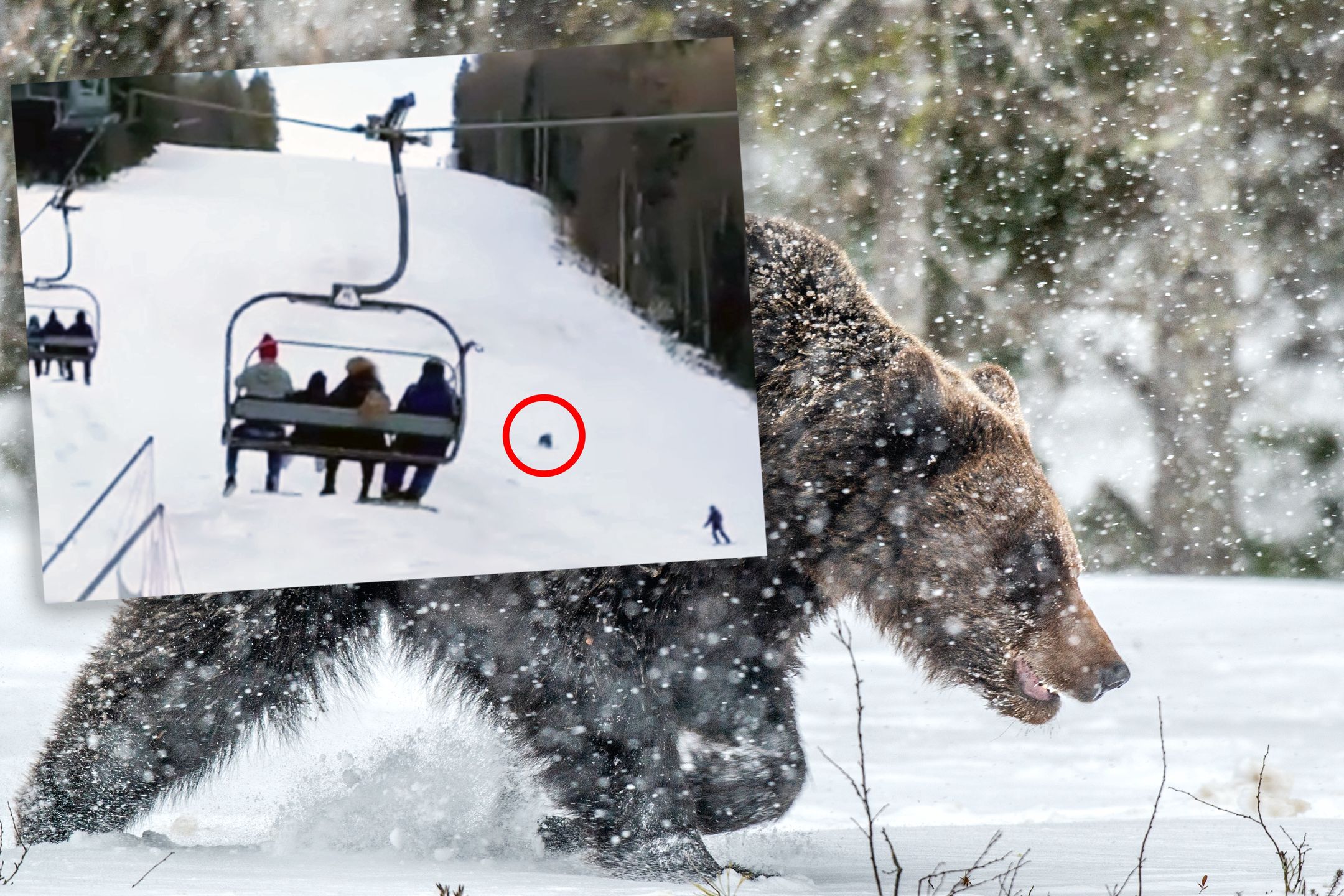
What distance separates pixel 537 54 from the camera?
272 cm

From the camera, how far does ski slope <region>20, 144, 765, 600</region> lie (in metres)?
2.54

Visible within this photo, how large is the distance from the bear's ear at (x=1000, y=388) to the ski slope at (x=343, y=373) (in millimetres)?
792

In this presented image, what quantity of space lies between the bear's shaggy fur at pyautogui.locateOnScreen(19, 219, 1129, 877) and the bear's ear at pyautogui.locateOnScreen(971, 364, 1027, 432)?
0.25ft

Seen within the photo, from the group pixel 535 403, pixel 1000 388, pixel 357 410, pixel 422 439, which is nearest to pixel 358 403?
pixel 357 410

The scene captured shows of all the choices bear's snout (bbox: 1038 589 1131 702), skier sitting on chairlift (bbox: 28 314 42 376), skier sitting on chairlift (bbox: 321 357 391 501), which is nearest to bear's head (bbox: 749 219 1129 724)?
bear's snout (bbox: 1038 589 1131 702)

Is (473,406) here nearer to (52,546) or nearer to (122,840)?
(52,546)

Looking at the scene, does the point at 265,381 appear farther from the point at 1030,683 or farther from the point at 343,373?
the point at 1030,683

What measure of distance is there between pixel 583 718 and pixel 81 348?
1503mm

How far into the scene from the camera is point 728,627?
2.84 metres

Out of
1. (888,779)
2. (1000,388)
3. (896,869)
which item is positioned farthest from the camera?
(888,779)

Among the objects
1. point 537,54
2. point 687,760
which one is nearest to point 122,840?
point 687,760

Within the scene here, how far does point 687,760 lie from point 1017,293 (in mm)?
1778

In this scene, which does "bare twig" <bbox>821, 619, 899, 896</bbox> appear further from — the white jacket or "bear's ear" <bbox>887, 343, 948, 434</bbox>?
the white jacket

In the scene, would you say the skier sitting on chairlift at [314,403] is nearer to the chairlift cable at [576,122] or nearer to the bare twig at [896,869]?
the chairlift cable at [576,122]
